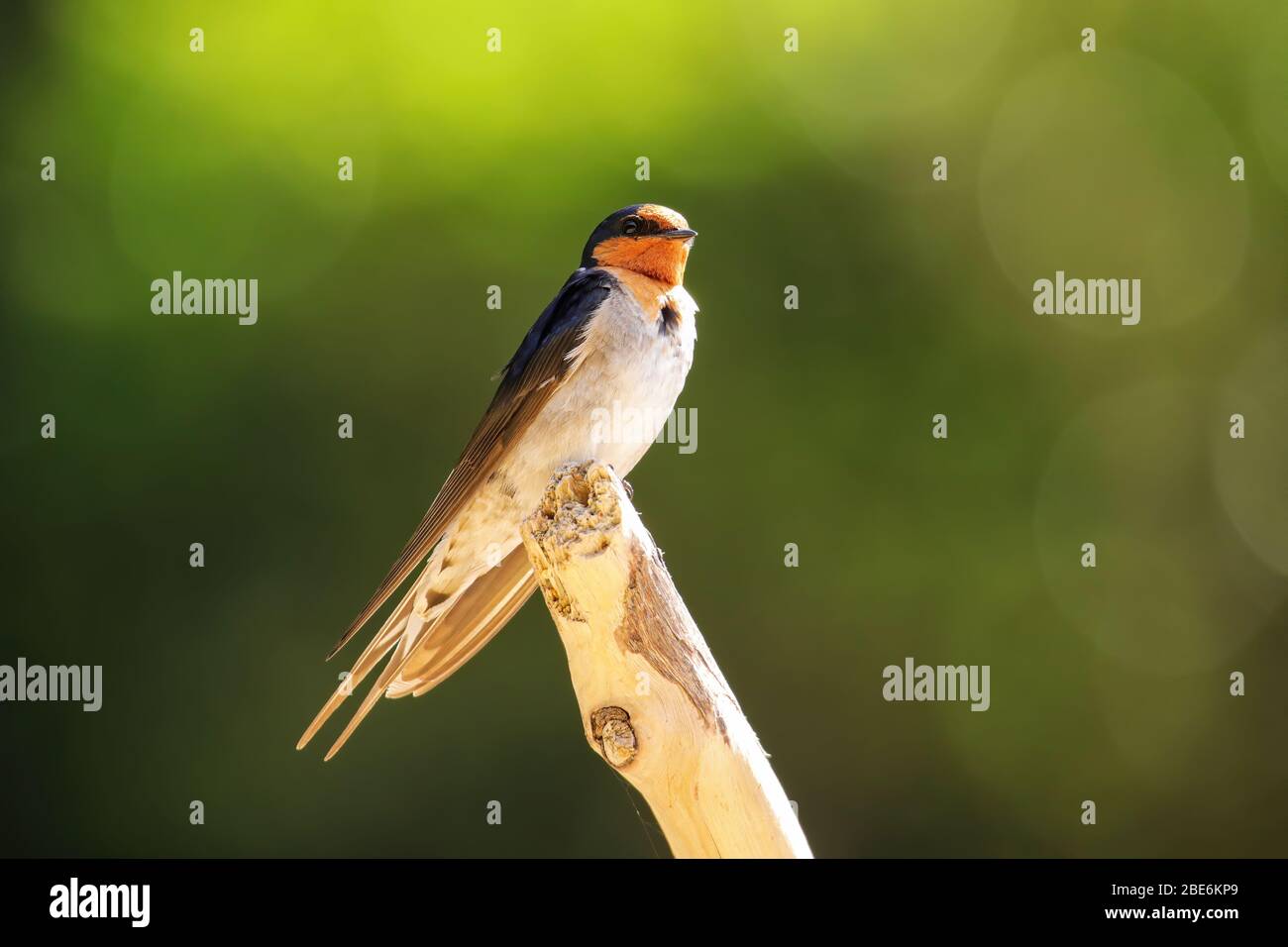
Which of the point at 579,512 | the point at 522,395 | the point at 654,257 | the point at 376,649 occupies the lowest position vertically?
the point at 376,649

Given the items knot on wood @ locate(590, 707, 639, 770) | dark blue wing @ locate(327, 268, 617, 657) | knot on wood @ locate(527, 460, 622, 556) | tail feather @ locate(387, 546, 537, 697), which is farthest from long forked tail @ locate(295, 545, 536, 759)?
knot on wood @ locate(590, 707, 639, 770)

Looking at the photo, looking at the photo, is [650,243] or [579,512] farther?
[650,243]

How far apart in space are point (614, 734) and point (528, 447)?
1.61 m

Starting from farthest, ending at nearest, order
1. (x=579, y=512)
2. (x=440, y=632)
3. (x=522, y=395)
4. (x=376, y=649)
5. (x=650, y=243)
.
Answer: (x=650, y=243) → (x=522, y=395) → (x=440, y=632) → (x=376, y=649) → (x=579, y=512)

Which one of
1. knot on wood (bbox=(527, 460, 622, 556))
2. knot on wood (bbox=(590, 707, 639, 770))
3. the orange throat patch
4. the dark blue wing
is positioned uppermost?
the orange throat patch

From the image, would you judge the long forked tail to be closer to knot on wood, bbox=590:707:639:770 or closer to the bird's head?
the bird's head

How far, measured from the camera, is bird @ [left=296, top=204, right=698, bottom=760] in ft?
15.9

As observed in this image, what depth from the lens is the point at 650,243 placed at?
515cm

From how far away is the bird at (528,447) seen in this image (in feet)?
15.9

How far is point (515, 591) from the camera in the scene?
4906 mm

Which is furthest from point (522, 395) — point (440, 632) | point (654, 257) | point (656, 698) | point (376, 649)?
point (656, 698)

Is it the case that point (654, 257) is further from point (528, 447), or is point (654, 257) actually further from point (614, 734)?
point (614, 734)

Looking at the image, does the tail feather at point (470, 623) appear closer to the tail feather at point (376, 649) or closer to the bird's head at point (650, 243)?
the tail feather at point (376, 649)

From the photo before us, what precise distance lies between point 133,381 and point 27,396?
0.56 meters
